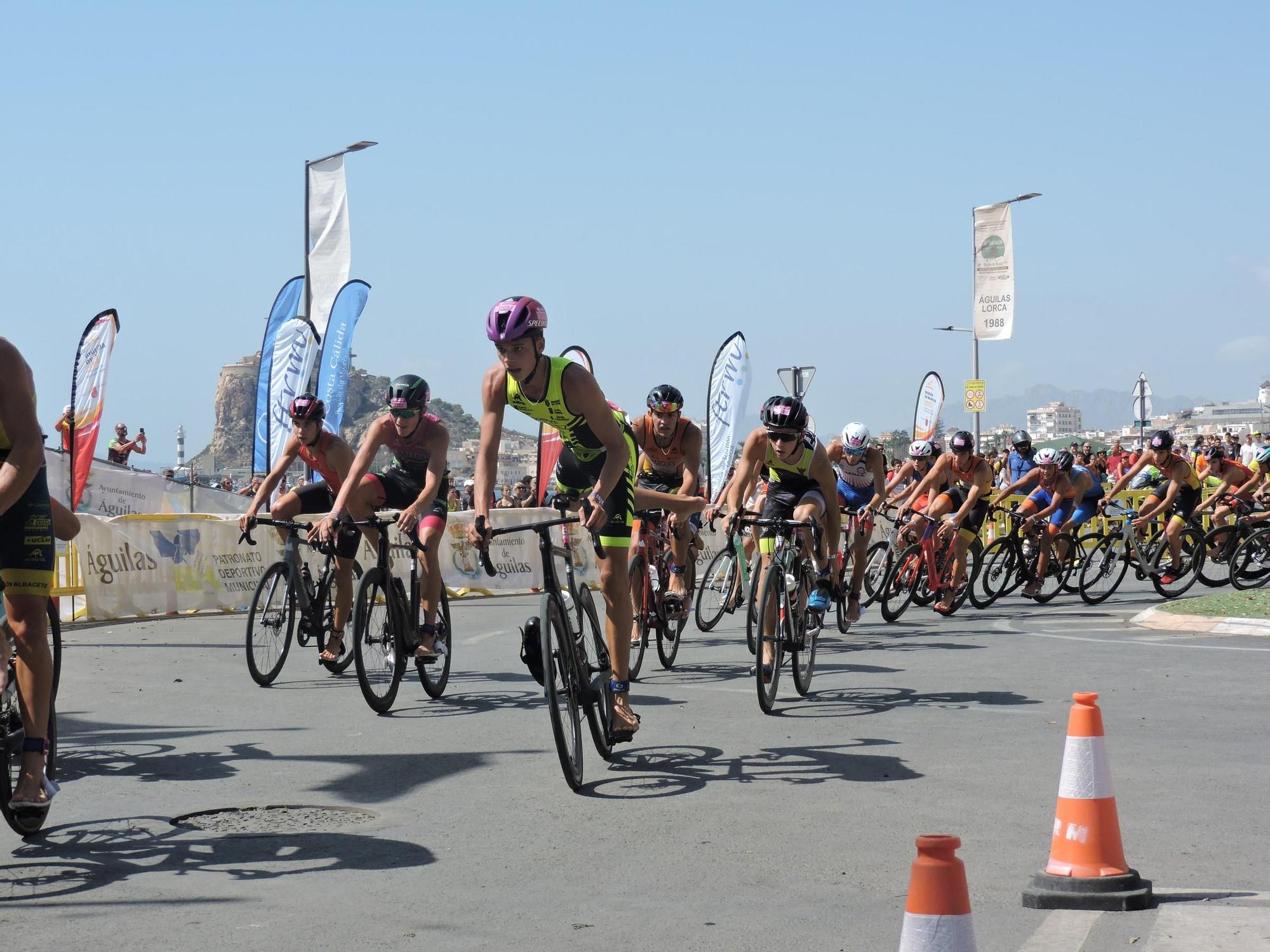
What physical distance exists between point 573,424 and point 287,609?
4166mm

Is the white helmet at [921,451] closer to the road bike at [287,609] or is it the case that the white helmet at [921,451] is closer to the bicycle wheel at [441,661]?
the road bike at [287,609]

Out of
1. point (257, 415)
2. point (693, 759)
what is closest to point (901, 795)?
point (693, 759)

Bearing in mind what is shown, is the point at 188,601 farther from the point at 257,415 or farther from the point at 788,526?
the point at 788,526

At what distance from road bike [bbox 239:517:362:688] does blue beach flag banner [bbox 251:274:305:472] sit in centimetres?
1257

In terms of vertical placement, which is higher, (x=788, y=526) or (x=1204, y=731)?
(x=788, y=526)

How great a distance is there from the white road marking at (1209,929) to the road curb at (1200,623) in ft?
32.5

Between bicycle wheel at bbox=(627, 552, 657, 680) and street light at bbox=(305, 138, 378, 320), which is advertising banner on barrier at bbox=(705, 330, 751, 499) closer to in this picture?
street light at bbox=(305, 138, 378, 320)

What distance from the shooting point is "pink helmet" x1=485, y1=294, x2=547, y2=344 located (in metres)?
6.93

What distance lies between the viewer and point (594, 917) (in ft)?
16.0

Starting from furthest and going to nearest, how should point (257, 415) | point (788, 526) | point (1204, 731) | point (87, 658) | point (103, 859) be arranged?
point (257, 415)
point (87, 658)
point (788, 526)
point (1204, 731)
point (103, 859)

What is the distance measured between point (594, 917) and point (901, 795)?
227 cm

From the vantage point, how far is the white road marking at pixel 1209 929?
14.4 feet

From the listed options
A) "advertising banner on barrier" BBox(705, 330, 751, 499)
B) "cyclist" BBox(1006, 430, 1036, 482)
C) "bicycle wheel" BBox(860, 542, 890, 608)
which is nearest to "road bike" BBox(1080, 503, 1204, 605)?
"cyclist" BBox(1006, 430, 1036, 482)

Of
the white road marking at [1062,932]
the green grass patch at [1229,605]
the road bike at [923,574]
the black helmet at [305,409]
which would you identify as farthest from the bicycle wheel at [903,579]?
the white road marking at [1062,932]
